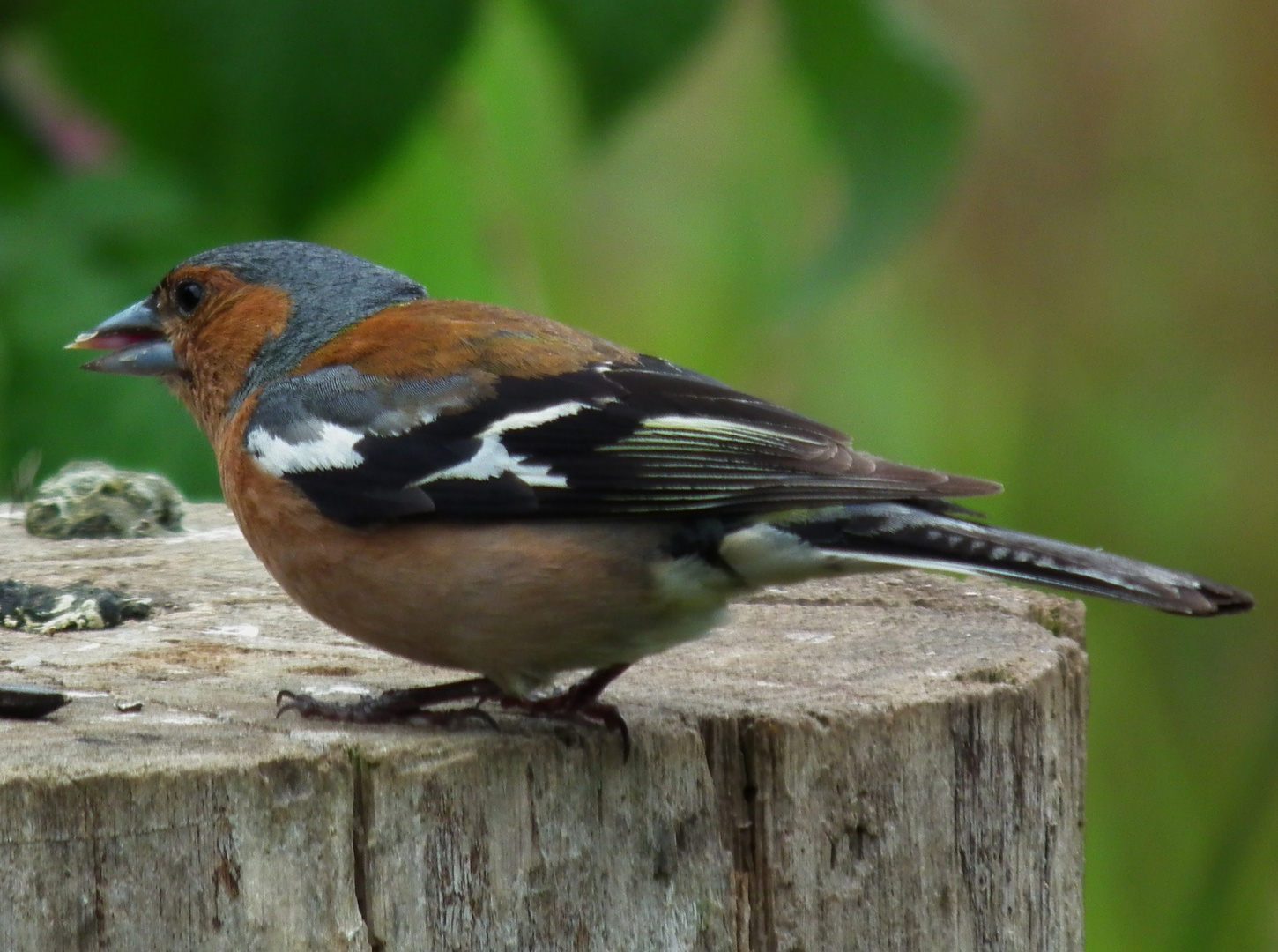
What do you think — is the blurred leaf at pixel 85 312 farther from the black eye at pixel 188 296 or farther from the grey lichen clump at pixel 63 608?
the grey lichen clump at pixel 63 608

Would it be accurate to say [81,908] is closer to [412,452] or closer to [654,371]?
[412,452]

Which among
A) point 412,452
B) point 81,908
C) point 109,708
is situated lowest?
point 81,908

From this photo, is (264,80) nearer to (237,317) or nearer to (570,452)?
(237,317)

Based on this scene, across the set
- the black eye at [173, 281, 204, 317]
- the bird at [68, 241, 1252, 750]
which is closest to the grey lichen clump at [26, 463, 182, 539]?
the black eye at [173, 281, 204, 317]

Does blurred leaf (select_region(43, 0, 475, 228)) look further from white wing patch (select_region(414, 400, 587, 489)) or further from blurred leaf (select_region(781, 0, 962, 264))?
white wing patch (select_region(414, 400, 587, 489))

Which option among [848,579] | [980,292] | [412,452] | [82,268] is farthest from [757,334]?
[412,452]

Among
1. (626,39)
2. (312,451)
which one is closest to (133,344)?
(312,451)
